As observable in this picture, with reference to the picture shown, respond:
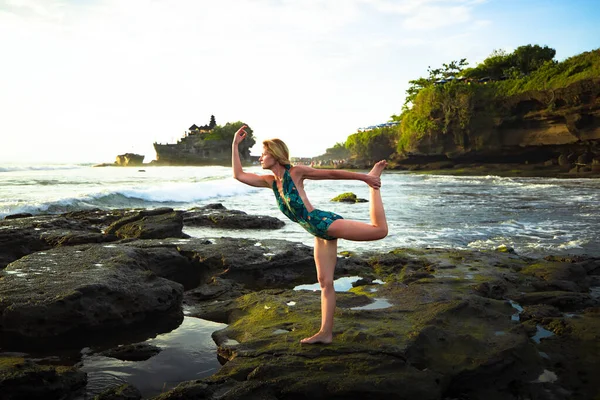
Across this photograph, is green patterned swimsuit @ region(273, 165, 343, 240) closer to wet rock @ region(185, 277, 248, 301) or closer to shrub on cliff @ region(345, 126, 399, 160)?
wet rock @ region(185, 277, 248, 301)

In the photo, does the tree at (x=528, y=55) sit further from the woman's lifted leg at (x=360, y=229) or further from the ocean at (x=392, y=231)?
the woman's lifted leg at (x=360, y=229)

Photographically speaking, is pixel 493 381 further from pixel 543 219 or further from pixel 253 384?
pixel 543 219

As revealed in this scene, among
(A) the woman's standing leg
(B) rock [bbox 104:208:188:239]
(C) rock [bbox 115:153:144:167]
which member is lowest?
(B) rock [bbox 104:208:188:239]

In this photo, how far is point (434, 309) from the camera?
171 inches

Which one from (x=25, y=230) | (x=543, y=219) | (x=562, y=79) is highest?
(x=562, y=79)

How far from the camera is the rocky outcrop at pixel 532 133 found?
127 ft

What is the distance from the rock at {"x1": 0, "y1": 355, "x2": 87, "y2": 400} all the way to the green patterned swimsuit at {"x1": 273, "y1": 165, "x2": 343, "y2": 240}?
203 centimetres

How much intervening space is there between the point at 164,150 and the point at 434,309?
121483 millimetres

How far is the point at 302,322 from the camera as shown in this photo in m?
4.13

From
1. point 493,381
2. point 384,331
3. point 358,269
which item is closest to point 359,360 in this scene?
point 384,331

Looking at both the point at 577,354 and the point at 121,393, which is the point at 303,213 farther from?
the point at 577,354

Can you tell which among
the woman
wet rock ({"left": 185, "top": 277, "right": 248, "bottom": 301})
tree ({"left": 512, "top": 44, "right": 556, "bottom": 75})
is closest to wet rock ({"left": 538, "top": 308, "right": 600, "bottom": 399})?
the woman

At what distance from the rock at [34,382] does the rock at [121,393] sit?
0.32 meters

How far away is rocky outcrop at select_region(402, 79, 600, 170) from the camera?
38.7 metres
